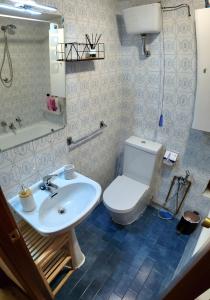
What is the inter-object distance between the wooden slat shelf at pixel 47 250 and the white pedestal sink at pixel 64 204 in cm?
9

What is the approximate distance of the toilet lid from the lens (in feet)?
6.04

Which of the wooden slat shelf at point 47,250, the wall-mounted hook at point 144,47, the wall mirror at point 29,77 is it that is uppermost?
the wall-mounted hook at point 144,47

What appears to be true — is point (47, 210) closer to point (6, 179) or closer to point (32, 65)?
point (6, 179)

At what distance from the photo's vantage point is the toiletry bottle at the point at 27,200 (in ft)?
3.93

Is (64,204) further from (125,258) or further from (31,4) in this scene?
(31,4)

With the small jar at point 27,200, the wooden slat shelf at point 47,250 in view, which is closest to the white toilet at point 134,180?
the wooden slat shelf at point 47,250

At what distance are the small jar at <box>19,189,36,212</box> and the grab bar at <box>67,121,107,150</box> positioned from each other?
0.59 m

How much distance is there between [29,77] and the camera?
127 centimetres

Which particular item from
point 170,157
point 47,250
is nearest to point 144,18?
point 170,157

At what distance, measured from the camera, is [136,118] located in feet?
7.01

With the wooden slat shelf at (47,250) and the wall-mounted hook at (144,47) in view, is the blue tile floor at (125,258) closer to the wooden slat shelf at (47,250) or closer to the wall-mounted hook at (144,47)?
the wooden slat shelf at (47,250)

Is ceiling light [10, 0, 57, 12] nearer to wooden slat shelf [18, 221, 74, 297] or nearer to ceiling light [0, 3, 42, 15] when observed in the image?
ceiling light [0, 3, 42, 15]

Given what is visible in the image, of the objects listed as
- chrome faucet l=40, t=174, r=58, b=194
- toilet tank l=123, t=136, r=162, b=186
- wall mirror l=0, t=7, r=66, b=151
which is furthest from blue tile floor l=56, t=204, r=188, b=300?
wall mirror l=0, t=7, r=66, b=151

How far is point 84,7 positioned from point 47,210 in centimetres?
154
